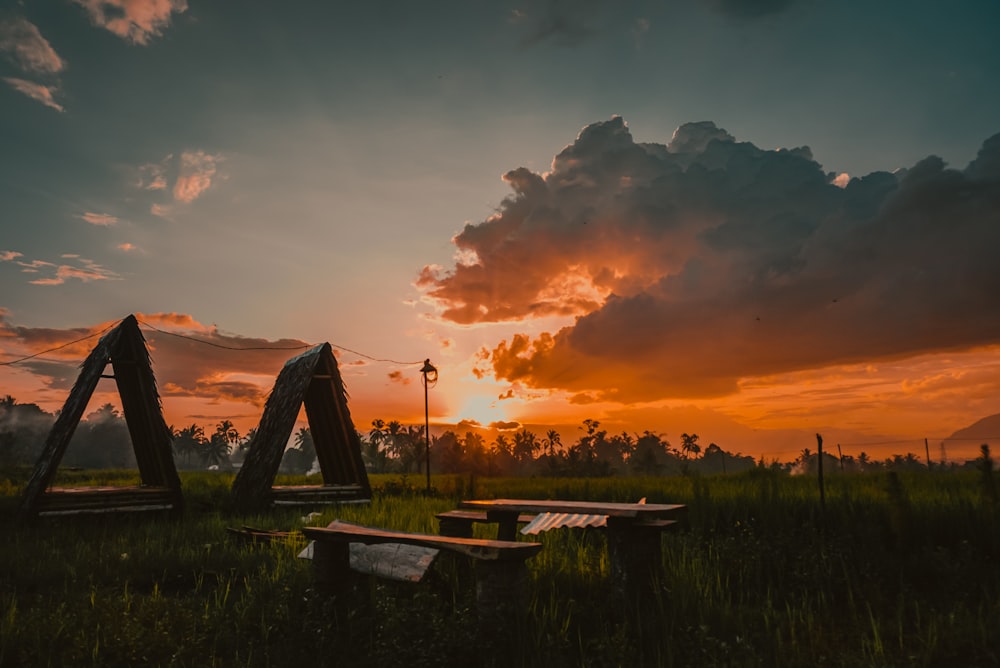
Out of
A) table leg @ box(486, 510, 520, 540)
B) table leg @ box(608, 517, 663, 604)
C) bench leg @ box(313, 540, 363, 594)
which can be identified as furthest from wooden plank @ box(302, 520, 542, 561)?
table leg @ box(486, 510, 520, 540)

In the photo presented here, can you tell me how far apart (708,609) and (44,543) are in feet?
31.4

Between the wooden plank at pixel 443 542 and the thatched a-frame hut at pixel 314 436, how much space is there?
8.54 meters

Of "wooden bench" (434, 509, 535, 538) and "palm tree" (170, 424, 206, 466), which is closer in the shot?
"wooden bench" (434, 509, 535, 538)

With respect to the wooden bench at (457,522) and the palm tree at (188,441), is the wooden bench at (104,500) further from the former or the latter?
the palm tree at (188,441)

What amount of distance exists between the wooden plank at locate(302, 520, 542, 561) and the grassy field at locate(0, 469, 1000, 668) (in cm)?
49

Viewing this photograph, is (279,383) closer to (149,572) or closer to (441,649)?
(149,572)

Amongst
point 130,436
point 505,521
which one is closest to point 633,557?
point 505,521

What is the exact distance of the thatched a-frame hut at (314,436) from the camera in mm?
13508

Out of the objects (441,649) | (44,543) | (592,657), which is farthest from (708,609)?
(44,543)

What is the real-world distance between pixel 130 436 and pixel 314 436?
3941mm

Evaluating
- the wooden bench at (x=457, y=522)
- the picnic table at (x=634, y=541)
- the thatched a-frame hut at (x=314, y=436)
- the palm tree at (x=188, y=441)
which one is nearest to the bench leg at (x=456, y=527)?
the wooden bench at (x=457, y=522)

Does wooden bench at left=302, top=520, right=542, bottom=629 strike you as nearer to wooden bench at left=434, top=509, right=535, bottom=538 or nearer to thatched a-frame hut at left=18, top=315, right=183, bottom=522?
wooden bench at left=434, top=509, right=535, bottom=538

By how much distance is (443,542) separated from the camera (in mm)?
4656

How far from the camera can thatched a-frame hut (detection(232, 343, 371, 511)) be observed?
44.3 ft
